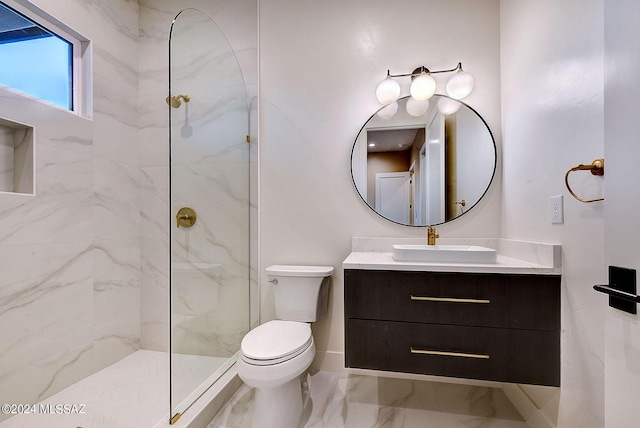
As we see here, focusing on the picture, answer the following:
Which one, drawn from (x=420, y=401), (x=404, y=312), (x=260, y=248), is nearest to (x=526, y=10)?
(x=404, y=312)

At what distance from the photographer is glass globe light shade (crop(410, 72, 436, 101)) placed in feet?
5.71

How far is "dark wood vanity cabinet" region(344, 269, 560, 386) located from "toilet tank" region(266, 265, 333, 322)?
1.50 feet

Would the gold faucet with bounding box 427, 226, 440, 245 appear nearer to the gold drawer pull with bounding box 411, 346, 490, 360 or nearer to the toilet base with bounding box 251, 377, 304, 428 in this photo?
the gold drawer pull with bounding box 411, 346, 490, 360

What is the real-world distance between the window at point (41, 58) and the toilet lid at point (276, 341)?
1.79 metres

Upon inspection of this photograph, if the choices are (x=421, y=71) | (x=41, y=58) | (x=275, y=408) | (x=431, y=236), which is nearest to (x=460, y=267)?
(x=431, y=236)

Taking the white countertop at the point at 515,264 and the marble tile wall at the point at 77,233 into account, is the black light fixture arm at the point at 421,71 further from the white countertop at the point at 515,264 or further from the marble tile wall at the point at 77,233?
the marble tile wall at the point at 77,233

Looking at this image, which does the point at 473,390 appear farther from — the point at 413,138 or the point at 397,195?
the point at 413,138

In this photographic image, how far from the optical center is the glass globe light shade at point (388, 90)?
180cm

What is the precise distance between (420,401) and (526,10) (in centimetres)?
214

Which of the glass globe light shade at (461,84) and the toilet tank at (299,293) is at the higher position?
the glass globe light shade at (461,84)

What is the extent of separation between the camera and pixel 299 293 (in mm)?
1783

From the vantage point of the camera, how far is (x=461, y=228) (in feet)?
6.02

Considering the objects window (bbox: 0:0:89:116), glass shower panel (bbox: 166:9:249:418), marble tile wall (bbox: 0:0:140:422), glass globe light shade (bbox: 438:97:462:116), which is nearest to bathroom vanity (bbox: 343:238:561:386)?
glass shower panel (bbox: 166:9:249:418)

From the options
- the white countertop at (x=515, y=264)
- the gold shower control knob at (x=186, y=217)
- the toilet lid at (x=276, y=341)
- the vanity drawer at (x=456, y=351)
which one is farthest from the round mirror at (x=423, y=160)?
the gold shower control knob at (x=186, y=217)
